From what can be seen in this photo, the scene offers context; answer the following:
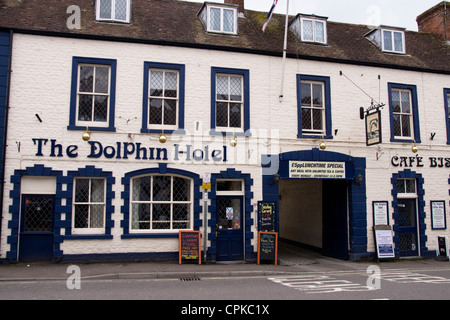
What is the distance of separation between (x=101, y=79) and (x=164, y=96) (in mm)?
2177

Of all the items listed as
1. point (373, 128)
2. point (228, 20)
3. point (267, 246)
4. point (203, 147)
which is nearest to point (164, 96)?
point (203, 147)

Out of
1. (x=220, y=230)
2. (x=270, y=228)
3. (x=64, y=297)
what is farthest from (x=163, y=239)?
(x=64, y=297)

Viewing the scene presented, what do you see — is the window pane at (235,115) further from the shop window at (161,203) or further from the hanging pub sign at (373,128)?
the hanging pub sign at (373,128)

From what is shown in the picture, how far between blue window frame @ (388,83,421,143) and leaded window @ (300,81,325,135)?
Answer: 9.62ft

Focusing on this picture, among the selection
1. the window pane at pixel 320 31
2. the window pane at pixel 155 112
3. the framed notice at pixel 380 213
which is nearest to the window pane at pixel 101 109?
the window pane at pixel 155 112

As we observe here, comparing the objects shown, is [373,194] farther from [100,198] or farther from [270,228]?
[100,198]

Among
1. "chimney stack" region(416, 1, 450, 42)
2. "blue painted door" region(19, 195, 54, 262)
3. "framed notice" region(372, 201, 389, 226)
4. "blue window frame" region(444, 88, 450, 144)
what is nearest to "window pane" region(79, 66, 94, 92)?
"blue painted door" region(19, 195, 54, 262)

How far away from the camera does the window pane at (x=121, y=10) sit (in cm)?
1380

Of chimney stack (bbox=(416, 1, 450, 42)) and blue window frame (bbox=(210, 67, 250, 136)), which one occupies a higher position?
chimney stack (bbox=(416, 1, 450, 42))

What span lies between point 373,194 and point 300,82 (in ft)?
16.8

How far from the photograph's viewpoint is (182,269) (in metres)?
11.3

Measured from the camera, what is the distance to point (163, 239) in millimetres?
12516

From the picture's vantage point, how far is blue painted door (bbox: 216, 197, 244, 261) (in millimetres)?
13172

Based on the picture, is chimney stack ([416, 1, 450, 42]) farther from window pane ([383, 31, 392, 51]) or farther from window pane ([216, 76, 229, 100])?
window pane ([216, 76, 229, 100])
